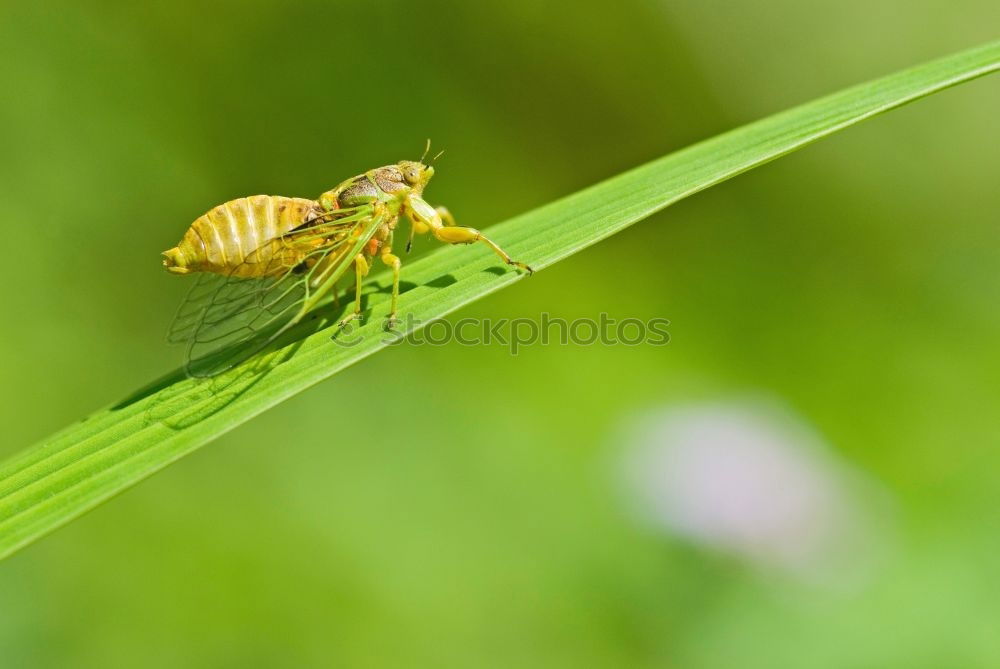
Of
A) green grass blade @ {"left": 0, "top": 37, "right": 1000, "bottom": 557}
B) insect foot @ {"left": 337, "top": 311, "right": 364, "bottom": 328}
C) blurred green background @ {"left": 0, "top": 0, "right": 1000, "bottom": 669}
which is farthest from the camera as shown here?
blurred green background @ {"left": 0, "top": 0, "right": 1000, "bottom": 669}

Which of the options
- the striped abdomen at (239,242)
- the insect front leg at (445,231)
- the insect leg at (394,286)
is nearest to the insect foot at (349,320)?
the insect leg at (394,286)

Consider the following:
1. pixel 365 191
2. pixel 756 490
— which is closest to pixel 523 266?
pixel 365 191

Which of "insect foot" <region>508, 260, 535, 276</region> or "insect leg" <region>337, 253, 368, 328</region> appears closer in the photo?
"insect foot" <region>508, 260, 535, 276</region>

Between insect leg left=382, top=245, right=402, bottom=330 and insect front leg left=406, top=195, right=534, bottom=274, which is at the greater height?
insect front leg left=406, top=195, right=534, bottom=274

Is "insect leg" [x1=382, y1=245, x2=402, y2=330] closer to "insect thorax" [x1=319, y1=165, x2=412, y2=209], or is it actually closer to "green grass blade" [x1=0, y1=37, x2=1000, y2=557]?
"green grass blade" [x1=0, y1=37, x2=1000, y2=557]

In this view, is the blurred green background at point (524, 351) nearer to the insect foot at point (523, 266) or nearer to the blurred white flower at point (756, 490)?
the blurred white flower at point (756, 490)

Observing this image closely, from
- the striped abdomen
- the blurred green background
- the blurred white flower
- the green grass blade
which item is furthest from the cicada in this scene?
the blurred white flower
